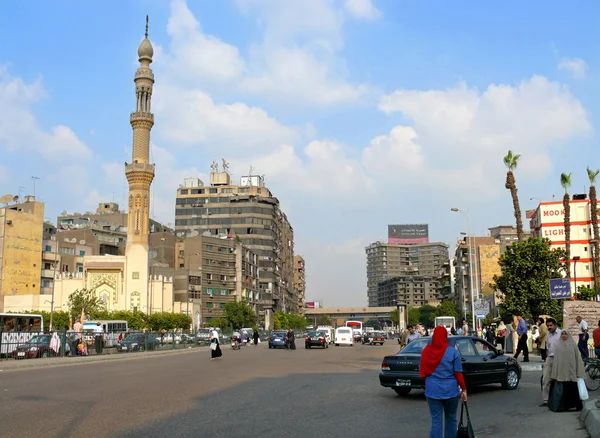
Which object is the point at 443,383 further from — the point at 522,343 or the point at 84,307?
the point at 84,307

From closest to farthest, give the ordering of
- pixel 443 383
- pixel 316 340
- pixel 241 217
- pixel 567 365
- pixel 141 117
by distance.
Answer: pixel 443 383 → pixel 567 365 → pixel 316 340 → pixel 141 117 → pixel 241 217

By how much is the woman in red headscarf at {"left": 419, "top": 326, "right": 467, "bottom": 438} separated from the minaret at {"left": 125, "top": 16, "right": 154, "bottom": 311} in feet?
258

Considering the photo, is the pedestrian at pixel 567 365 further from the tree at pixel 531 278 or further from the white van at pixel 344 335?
the white van at pixel 344 335

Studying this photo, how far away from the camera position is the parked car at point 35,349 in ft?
99.8

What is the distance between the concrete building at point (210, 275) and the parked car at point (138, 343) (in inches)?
1826

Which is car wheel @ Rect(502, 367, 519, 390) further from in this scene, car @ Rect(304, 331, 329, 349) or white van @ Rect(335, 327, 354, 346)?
white van @ Rect(335, 327, 354, 346)

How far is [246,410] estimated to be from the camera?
38.7 ft

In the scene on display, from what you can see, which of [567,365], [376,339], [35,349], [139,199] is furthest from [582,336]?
[139,199]

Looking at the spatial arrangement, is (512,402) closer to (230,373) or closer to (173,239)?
(230,373)

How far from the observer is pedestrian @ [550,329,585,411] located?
1082 cm

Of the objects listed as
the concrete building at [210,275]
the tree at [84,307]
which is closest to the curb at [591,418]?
the tree at [84,307]

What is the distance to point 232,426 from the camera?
389 inches

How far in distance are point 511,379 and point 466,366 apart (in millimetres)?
2003

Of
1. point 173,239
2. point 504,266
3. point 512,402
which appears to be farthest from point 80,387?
point 173,239
